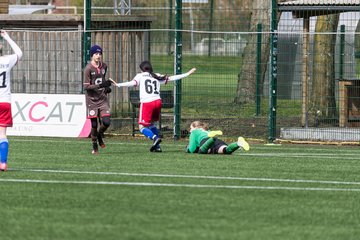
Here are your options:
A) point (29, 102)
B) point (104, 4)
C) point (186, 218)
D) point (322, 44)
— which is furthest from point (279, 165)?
point (104, 4)

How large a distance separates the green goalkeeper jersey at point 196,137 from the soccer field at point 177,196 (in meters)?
0.30

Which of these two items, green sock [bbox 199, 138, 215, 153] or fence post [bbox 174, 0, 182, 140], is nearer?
green sock [bbox 199, 138, 215, 153]

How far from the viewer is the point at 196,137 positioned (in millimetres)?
18875

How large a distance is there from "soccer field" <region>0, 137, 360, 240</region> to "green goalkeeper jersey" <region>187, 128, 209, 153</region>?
30 centimetres

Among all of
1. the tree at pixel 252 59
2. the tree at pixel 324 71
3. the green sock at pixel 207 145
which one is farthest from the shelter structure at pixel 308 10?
the green sock at pixel 207 145

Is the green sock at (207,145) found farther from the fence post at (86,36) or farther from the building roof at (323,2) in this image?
the fence post at (86,36)

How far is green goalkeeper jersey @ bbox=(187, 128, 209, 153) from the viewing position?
18812 mm

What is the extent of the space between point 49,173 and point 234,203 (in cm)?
381

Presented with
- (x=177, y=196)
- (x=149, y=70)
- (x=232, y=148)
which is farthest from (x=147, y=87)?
(x=177, y=196)

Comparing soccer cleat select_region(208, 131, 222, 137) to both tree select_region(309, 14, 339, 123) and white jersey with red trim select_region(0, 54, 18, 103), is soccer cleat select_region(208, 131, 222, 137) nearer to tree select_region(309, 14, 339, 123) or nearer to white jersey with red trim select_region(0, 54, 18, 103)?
white jersey with red trim select_region(0, 54, 18, 103)

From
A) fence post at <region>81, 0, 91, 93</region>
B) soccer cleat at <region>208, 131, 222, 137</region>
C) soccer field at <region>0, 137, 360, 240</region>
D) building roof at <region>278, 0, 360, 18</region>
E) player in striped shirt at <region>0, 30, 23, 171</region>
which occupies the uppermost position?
building roof at <region>278, 0, 360, 18</region>

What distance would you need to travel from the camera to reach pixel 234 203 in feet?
39.1

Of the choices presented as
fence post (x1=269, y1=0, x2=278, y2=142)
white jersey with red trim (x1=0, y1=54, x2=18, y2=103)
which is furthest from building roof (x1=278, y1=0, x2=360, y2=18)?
white jersey with red trim (x1=0, y1=54, x2=18, y2=103)

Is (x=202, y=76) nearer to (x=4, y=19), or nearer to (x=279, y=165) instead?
(x=4, y=19)
